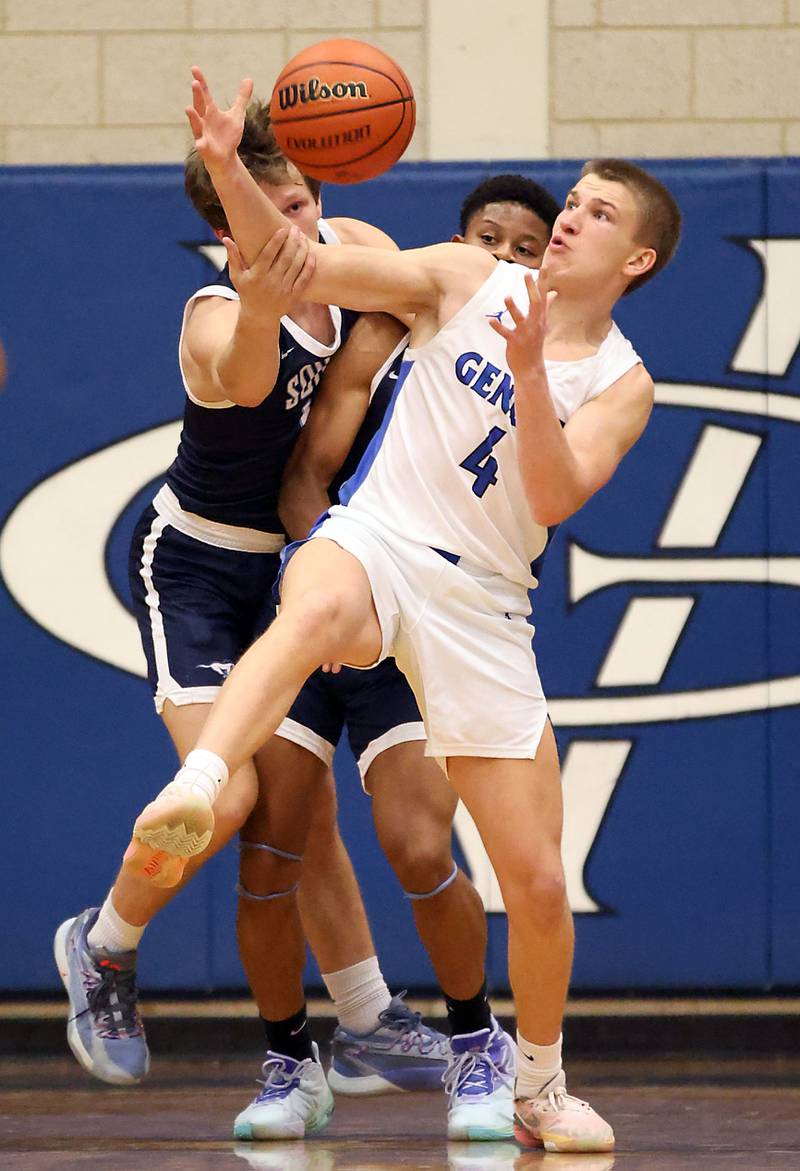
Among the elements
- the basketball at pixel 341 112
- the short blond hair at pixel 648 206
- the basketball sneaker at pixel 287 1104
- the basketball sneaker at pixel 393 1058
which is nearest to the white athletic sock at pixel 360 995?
the basketball sneaker at pixel 393 1058

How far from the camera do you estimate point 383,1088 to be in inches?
169

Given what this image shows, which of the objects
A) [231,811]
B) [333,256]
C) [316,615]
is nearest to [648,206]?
[333,256]

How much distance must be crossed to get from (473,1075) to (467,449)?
4.87 feet

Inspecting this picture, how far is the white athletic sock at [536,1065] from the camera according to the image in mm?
3768

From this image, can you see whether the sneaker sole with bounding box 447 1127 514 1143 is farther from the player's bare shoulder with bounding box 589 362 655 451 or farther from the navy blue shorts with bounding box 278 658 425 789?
the player's bare shoulder with bounding box 589 362 655 451

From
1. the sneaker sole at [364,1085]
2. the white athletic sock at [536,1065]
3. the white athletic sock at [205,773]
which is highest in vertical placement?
the white athletic sock at [205,773]

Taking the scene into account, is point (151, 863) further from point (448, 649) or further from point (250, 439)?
point (250, 439)

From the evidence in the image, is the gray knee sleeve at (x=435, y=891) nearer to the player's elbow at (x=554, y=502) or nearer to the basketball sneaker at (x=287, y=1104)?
the basketball sneaker at (x=287, y=1104)

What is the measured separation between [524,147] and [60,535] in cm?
216

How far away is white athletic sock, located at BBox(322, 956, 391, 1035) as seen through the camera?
433cm

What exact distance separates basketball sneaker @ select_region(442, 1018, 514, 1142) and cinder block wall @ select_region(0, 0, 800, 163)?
335cm

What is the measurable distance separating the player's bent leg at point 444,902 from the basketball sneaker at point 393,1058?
151 mm

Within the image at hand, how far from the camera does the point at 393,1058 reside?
4.32m

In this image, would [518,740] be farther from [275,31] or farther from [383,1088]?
[275,31]
